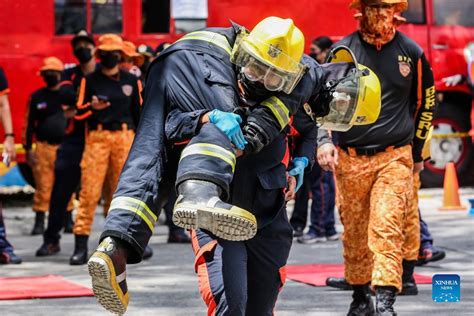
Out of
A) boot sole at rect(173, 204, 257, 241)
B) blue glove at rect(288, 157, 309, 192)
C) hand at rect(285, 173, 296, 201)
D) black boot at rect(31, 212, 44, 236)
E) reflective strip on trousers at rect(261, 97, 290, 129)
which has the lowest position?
black boot at rect(31, 212, 44, 236)

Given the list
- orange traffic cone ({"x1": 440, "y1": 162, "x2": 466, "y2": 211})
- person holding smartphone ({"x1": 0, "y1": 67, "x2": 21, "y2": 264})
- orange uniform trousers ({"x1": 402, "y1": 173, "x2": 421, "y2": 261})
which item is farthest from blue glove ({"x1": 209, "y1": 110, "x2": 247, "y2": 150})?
orange traffic cone ({"x1": 440, "y1": 162, "x2": 466, "y2": 211})

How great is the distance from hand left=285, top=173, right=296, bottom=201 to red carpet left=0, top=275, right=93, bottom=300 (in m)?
3.70

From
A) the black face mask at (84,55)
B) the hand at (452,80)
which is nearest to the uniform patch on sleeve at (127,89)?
the black face mask at (84,55)

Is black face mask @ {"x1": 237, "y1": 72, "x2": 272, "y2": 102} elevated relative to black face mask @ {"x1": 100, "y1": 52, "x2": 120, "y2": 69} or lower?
elevated

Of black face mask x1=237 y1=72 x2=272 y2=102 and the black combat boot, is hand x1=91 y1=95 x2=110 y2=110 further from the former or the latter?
the black combat boot

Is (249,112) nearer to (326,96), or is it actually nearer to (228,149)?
(228,149)

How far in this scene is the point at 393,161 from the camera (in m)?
8.35

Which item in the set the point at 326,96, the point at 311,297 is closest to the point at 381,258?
the point at 311,297

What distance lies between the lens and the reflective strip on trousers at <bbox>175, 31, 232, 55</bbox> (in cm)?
580

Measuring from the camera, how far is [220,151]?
5.28 meters

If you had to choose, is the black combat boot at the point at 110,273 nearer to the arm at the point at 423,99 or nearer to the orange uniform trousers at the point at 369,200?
the orange uniform trousers at the point at 369,200

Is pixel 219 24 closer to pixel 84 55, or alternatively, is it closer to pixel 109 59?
pixel 84 55

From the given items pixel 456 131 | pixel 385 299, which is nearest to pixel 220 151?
pixel 385 299

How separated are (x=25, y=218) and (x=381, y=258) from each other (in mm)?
8531
